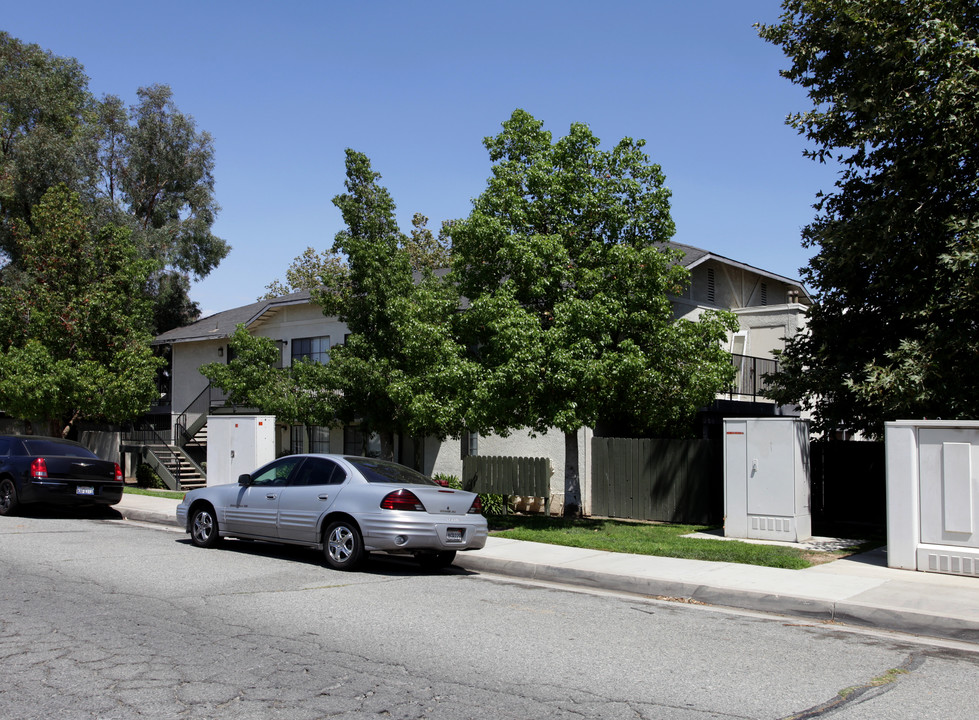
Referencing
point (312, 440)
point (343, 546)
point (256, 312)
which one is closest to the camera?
point (343, 546)

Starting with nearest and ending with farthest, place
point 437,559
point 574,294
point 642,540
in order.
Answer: point 437,559, point 642,540, point 574,294

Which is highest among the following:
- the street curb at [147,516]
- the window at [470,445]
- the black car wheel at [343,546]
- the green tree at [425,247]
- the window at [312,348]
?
the green tree at [425,247]

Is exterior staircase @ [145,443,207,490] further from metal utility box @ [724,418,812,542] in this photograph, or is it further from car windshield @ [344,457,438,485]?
metal utility box @ [724,418,812,542]

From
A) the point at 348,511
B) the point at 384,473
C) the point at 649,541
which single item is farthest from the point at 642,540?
the point at 348,511

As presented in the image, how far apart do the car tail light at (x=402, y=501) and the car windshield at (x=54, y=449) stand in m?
8.89

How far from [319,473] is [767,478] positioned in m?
7.10

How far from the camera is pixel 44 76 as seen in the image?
36875mm

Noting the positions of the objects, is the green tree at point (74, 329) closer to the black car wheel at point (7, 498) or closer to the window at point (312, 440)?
the window at point (312, 440)

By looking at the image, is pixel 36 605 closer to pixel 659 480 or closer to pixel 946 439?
pixel 946 439

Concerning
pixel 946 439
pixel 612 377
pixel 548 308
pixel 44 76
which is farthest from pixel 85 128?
pixel 946 439

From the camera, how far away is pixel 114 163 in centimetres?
3809

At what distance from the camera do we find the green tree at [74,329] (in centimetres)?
2244

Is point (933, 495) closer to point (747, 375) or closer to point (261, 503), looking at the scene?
point (261, 503)

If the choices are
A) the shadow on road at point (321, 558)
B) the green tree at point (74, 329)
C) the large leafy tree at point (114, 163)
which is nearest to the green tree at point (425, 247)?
the large leafy tree at point (114, 163)
